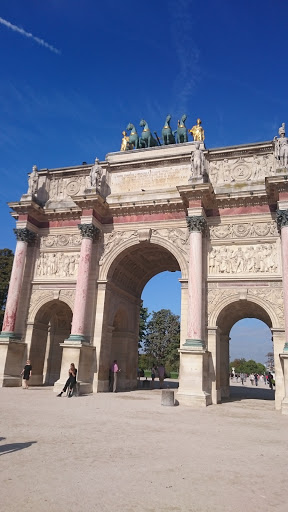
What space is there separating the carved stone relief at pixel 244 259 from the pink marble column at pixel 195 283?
1385 mm

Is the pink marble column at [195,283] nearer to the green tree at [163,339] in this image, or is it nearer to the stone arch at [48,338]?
the stone arch at [48,338]

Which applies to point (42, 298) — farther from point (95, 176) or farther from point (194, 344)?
point (194, 344)

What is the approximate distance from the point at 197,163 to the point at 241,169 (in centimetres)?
280

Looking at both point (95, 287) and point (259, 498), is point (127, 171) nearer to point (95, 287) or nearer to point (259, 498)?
point (95, 287)

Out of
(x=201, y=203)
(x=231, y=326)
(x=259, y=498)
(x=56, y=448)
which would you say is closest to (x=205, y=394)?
(x=231, y=326)

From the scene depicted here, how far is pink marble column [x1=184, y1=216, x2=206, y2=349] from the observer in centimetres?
1942

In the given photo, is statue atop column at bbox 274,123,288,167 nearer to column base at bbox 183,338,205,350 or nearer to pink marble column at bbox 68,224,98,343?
column base at bbox 183,338,205,350

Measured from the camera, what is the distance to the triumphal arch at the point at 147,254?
20062mm

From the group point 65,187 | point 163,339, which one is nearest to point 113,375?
point 65,187

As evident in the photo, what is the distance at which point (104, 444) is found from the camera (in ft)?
27.5

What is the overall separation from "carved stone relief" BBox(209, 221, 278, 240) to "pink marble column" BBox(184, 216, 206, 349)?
112 cm

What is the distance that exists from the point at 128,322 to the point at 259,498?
852 inches

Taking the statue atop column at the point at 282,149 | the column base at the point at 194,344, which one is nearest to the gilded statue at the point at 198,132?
the statue atop column at the point at 282,149

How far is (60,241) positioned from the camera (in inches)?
997
